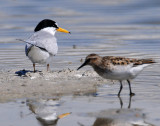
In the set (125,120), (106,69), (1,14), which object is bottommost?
(125,120)

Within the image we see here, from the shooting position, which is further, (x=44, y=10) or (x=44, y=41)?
(x=44, y=10)

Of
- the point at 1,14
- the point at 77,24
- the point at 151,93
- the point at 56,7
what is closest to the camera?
the point at 151,93

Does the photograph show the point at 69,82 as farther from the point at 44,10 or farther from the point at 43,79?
the point at 44,10

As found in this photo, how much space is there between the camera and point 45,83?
9281mm

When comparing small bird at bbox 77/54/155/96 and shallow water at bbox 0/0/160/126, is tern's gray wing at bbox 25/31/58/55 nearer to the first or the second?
shallow water at bbox 0/0/160/126

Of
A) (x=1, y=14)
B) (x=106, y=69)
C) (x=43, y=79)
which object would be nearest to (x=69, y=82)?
(x=43, y=79)

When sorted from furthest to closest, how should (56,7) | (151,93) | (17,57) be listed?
1. (56,7)
2. (17,57)
3. (151,93)

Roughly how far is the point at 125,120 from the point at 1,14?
1292 centimetres

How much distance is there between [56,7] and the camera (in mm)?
20562

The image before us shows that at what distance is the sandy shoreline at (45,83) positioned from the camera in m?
8.48

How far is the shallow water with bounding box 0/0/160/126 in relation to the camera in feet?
24.0

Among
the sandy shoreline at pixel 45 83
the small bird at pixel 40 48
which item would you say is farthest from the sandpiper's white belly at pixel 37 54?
the sandy shoreline at pixel 45 83

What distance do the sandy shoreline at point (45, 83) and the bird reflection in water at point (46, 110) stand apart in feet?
1.39

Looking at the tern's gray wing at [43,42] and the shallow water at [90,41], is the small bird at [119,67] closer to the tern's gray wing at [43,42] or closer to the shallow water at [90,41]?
the shallow water at [90,41]
